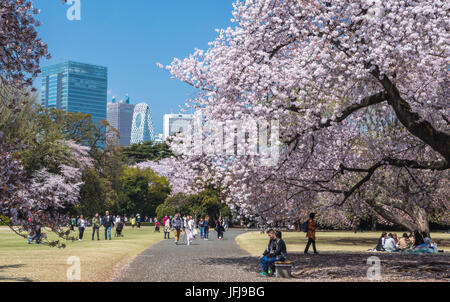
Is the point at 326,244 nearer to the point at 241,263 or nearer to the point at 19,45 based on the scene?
the point at 241,263

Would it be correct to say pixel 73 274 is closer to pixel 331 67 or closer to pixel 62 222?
pixel 62 222

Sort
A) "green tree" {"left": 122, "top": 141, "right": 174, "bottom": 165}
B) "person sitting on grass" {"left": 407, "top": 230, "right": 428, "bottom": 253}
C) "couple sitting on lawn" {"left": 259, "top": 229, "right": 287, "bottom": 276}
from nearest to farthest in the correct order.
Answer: "couple sitting on lawn" {"left": 259, "top": 229, "right": 287, "bottom": 276} < "person sitting on grass" {"left": 407, "top": 230, "right": 428, "bottom": 253} < "green tree" {"left": 122, "top": 141, "right": 174, "bottom": 165}

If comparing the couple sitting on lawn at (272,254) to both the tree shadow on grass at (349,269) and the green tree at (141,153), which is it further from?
the green tree at (141,153)

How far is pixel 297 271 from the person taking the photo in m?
17.8

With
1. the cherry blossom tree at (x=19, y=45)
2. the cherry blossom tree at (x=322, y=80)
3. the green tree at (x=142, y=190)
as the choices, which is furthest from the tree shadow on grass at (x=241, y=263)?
the green tree at (x=142, y=190)

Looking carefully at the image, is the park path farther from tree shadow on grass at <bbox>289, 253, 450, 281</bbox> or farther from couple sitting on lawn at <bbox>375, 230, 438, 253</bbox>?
couple sitting on lawn at <bbox>375, 230, 438, 253</bbox>

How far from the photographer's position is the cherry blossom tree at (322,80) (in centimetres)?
1464

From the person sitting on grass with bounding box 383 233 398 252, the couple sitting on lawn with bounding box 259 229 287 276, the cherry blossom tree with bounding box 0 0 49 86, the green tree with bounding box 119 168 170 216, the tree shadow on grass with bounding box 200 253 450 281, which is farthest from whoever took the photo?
the green tree with bounding box 119 168 170 216

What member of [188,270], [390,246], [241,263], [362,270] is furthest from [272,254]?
[390,246]

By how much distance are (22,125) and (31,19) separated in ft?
118

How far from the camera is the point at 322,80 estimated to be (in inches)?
603

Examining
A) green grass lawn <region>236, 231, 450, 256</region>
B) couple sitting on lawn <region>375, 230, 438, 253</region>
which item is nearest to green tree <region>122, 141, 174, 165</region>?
green grass lawn <region>236, 231, 450, 256</region>

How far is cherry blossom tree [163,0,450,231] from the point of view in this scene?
14.6m

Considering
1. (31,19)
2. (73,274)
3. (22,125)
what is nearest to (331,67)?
(31,19)
